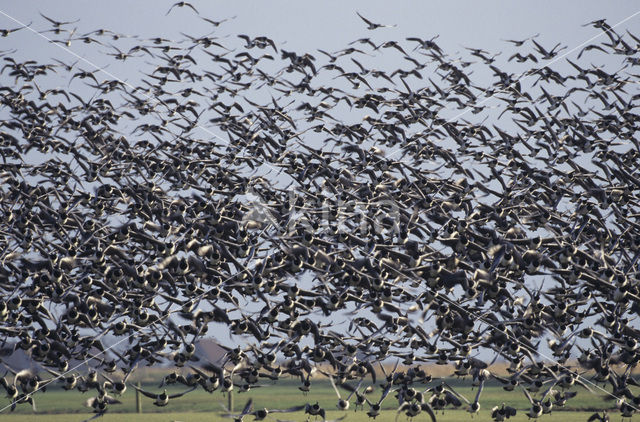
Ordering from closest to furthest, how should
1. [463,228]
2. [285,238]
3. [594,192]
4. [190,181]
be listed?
[285,238]
[463,228]
[594,192]
[190,181]

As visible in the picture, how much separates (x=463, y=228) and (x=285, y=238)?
7.75m

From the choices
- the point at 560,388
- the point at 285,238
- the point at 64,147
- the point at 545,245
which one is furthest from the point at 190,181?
the point at 560,388

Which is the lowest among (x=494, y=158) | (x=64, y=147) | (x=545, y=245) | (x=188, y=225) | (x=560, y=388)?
(x=560, y=388)

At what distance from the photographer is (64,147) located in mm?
40250

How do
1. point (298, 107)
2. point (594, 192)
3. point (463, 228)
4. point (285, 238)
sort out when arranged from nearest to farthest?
point (285, 238), point (463, 228), point (594, 192), point (298, 107)

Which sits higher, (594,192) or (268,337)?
(594,192)

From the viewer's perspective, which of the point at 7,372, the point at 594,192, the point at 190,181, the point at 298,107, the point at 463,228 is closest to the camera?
the point at 7,372

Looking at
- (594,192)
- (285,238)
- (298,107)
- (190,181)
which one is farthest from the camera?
(298,107)

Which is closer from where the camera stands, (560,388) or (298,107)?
(560,388)

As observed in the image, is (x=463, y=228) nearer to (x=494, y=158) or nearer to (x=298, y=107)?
(x=494, y=158)

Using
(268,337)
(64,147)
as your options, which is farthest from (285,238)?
(64,147)

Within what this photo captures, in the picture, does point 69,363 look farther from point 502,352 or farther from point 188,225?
point 502,352

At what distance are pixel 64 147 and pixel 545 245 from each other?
86.7ft

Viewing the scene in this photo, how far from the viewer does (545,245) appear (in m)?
30.6
